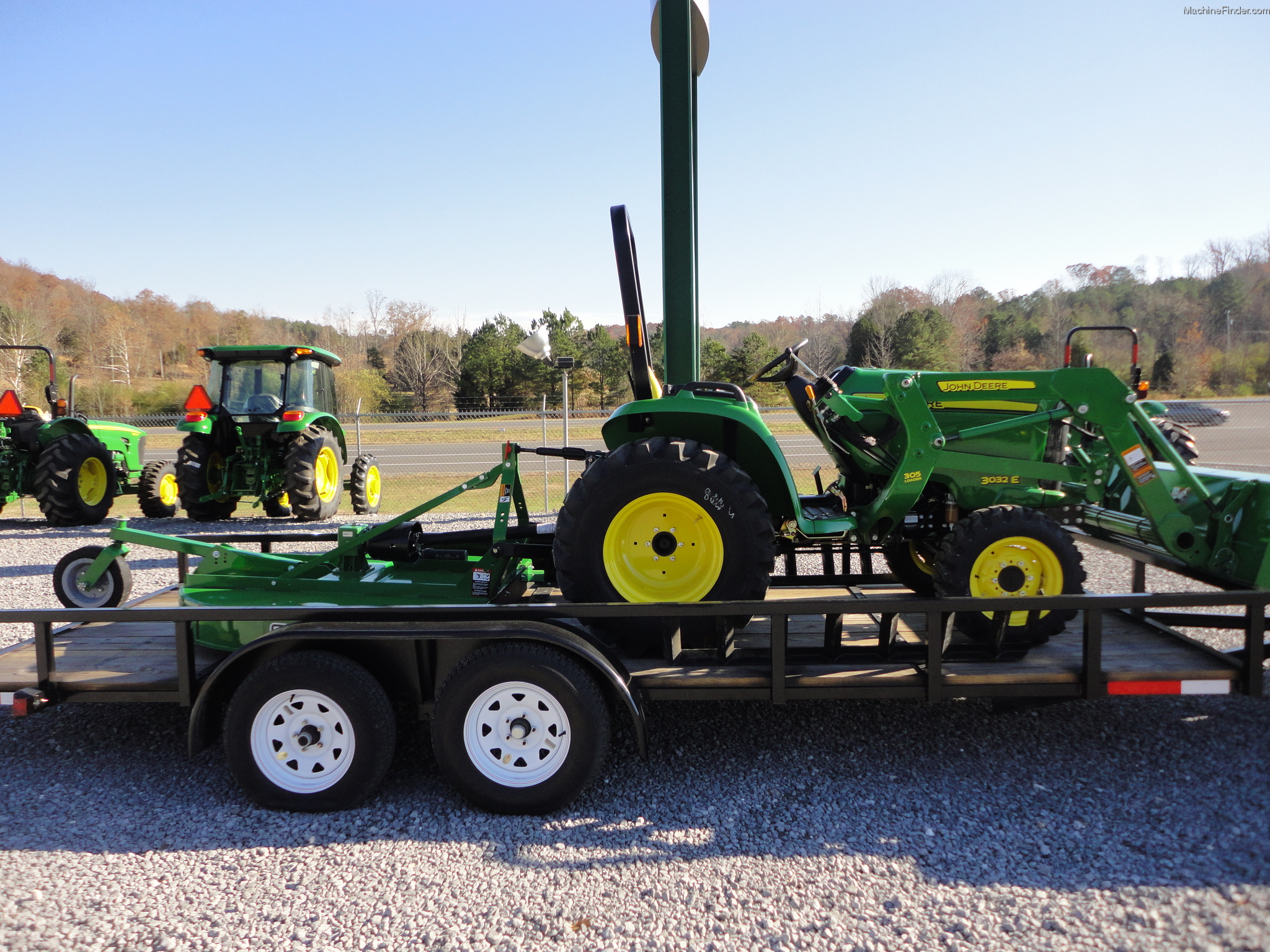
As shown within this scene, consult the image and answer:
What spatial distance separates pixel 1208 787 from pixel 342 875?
10.6 feet

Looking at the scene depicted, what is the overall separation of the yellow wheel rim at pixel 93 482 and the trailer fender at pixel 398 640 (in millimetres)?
8949

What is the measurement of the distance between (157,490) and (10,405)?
76.9 inches

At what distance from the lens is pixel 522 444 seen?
1823 cm

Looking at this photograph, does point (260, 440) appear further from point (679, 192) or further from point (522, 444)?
point (522, 444)

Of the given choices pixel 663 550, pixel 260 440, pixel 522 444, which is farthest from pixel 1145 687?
pixel 522 444

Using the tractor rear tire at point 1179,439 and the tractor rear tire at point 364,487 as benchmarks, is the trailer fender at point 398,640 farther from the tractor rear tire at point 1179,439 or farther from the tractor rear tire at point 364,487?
the tractor rear tire at point 364,487

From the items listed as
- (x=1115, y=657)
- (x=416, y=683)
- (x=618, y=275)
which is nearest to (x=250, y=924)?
(x=416, y=683)

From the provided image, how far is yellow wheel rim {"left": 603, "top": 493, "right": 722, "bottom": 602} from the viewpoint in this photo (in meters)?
3.29

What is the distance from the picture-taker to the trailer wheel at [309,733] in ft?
9.68

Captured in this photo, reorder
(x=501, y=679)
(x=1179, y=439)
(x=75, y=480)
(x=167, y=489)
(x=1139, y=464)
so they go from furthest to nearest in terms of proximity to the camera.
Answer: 1. (x=167, y=489)
2. (x=75, y=480)
3. (x=1179, y=439)
4. (x=1139, y=464)
5. (x=501, y=679)

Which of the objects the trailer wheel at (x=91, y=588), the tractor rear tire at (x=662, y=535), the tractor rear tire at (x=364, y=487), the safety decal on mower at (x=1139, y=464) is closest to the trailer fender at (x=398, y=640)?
the tractor rear tire at (x=662, y=535)

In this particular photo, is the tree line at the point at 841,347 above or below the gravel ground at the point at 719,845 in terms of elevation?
above

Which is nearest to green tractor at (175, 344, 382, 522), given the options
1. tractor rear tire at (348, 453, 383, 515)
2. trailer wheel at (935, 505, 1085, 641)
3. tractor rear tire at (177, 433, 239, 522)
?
tractor rear tire at (177, 433, 239, 522)

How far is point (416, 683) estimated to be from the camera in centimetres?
309
